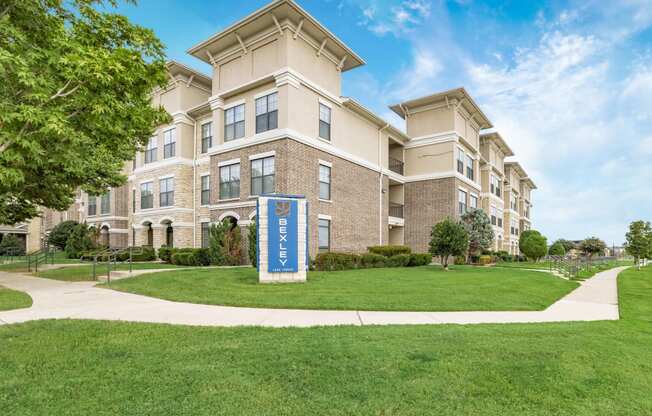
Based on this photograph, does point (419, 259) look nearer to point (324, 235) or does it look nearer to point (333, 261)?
point (324, 235)

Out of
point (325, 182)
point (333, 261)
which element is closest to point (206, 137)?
point (325, 182)

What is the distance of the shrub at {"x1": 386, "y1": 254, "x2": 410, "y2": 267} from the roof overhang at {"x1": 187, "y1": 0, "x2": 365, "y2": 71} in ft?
37.8

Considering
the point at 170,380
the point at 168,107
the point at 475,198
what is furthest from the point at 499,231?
the point at 170,380

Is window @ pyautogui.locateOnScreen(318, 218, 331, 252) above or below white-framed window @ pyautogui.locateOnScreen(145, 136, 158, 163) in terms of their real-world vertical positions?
below

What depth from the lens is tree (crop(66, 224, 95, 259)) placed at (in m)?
25.7

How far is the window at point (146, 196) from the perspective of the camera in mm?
25328

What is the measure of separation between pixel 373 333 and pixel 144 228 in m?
24.7

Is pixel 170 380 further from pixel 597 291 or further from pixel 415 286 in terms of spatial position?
pixel 597 291

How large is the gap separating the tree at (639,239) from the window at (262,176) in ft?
97.0

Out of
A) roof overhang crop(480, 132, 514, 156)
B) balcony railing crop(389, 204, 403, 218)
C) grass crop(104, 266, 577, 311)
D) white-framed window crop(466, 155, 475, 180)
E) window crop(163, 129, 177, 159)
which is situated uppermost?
roof overhang crop(480, 132, 514, 156)

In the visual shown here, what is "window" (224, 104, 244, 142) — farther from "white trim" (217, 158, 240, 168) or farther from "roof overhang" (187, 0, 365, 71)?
"roof overhang" (187, 0, 365, 71)

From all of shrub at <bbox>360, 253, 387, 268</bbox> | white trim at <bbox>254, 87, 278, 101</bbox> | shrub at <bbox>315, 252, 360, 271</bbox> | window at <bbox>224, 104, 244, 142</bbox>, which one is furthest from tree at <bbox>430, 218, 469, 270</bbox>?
window at <bbox>224, 104, 244, 142</bbox>

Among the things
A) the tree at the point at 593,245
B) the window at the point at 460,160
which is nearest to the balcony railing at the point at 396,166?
the window at the point at 460,160

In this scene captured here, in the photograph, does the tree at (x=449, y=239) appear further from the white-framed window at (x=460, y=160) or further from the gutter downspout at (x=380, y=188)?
the white-framed window at (x=460, y=160)
